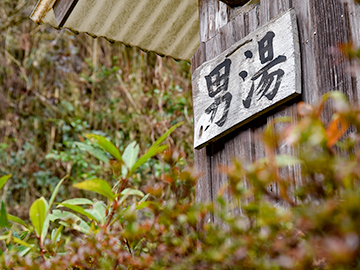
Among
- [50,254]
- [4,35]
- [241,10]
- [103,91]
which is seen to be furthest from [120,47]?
[50,254]

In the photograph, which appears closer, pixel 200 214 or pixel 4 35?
pixel 200 214

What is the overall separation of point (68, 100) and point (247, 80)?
4435mm

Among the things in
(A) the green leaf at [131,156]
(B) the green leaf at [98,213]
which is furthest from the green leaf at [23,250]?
(A) the green leaf at [131,156]

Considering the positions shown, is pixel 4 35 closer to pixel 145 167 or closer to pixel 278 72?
pixel 145 167

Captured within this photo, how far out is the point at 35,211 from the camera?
130 centimetres

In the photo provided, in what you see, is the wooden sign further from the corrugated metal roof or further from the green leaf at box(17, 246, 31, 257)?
the green leaf at box(17, 246, 31, 257)

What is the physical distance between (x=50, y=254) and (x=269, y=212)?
0.82 m

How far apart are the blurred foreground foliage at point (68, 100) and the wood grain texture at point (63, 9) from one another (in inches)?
97.6

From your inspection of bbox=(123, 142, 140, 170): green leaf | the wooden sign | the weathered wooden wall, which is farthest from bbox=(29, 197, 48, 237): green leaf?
the wooden sign

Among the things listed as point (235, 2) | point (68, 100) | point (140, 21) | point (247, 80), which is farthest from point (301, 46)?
point (68, 100)

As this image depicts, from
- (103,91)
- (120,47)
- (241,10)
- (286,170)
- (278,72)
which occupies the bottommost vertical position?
(286,170)

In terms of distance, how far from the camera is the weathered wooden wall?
1469 mm

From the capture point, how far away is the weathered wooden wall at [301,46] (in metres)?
1.47

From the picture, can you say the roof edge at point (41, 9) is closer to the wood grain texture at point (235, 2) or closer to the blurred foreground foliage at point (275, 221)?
the wood grain texture at point (235, 2)
